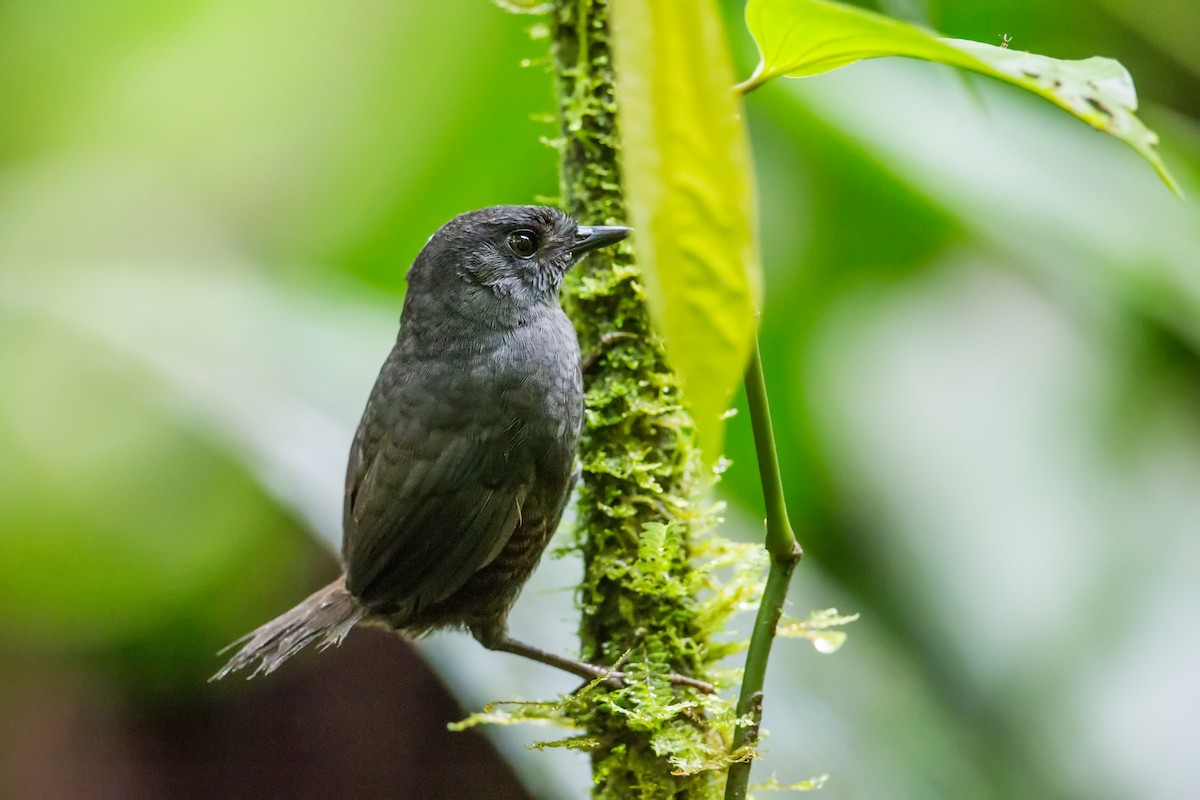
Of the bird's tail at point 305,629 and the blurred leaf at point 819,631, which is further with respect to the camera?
the bird's tail at point 305,629

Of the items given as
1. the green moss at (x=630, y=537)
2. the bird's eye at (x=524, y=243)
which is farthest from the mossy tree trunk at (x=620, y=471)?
the bird's eye at (x=524, y=243)

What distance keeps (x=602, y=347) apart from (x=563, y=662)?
25.8 inches

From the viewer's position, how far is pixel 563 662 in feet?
7.27

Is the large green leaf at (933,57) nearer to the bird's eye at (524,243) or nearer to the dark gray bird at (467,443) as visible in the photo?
the dark gray bird at (467,443)

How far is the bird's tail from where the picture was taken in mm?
2363

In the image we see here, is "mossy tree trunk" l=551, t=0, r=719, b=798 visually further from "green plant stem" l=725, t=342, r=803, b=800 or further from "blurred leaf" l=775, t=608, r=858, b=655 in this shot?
"green plant stem" l=725, t=342, r=803, b=800

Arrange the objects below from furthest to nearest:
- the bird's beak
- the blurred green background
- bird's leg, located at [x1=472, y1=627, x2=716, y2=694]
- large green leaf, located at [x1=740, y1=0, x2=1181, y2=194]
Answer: the blurred green background → the bird's beak → bird's leg, located at [x1=472, y1=627, x2=716, y2=694] → large green leaf, located at [x1=740, y1=0, x2=1181, y2=194]

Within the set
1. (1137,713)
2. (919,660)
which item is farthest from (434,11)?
(1137,713)

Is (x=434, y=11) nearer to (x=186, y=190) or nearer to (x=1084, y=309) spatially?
(x=186, y=190)

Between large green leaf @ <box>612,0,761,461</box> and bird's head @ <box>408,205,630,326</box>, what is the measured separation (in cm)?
162

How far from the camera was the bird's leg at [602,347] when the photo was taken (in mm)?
2141

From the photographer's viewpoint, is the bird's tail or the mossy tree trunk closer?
the mossy tree trunk

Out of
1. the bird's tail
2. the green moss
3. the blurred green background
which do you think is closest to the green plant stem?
the green moss

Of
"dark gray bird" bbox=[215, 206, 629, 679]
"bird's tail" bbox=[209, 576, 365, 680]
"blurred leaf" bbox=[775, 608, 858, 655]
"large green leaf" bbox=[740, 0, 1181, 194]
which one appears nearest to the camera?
"large green leaf" bbox=[740, 0, 1181, 194]
